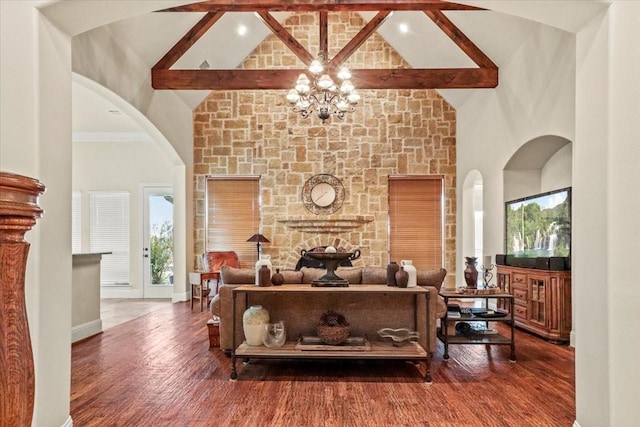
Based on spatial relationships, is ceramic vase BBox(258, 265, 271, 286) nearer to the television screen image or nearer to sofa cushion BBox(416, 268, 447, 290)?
sofa cushion BBox(416, 268, 447, 290)

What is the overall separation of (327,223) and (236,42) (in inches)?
145

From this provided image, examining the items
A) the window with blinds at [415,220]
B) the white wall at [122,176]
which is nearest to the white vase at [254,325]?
the window with blinds at [415,220]

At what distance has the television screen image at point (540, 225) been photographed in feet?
17.1

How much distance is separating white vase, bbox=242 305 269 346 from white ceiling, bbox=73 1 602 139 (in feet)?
12.8

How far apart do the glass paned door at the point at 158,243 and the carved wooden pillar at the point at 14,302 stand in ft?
29.5

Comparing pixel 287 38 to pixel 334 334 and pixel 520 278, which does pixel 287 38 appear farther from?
pixel 334 334

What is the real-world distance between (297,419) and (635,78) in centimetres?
263

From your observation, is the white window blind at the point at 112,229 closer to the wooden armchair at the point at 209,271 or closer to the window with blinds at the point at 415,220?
the wooden armchair at the point at 209,271

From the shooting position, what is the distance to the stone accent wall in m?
9.16

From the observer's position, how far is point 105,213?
9.34 m

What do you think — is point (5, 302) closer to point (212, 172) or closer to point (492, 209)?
point (492, 209)

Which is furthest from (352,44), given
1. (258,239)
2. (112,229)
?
(112,229)

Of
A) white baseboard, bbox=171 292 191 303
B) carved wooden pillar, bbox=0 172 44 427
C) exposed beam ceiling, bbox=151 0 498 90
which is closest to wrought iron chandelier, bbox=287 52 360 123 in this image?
exposed beam ceiling, bbox=151 0 498 90

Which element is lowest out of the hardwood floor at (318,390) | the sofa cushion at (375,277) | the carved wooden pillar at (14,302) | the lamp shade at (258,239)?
the hardwood floor at (318,390)
